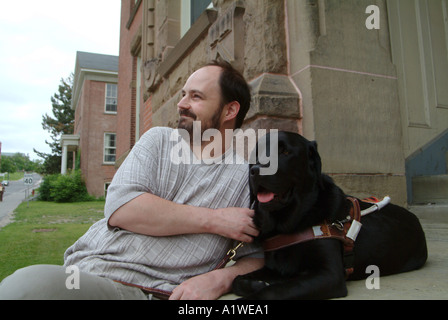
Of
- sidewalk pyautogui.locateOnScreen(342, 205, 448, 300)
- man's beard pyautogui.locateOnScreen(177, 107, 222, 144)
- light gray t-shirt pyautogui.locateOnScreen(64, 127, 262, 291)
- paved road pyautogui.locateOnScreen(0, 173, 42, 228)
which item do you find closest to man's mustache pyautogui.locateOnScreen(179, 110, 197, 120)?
man's beard pyautogui.locateOnScreen(177, 107, 222, 144)

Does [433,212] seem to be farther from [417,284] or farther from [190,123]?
[190,123]

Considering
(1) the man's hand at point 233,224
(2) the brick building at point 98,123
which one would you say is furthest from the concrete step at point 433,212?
(2) the brick building at point 98,123

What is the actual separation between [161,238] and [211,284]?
32 centimetres

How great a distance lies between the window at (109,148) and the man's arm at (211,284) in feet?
74.9

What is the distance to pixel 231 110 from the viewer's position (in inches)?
79.5

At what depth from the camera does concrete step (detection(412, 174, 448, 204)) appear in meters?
3.36

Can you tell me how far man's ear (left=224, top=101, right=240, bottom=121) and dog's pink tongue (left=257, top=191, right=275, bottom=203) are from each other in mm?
596

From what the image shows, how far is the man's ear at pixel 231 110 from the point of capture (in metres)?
1.99

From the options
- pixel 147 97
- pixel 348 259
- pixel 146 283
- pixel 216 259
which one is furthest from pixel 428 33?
pixel 147 97

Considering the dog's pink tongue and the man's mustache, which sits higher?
the man's mustache

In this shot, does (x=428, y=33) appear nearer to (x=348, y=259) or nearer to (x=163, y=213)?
(x=348, y=259)

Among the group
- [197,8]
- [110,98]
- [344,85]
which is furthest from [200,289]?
[110,98]
